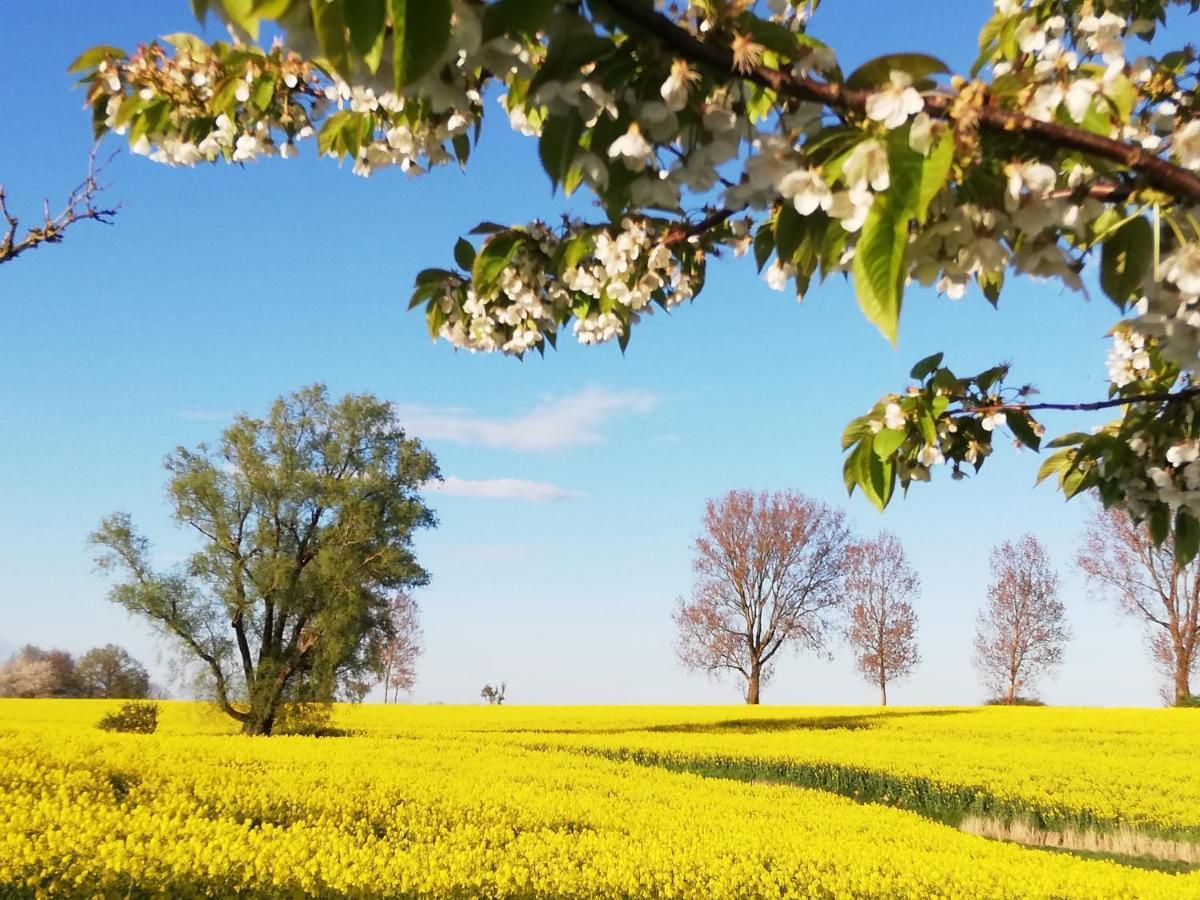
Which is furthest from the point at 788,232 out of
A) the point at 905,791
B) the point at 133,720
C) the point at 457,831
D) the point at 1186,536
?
the point at 133,720

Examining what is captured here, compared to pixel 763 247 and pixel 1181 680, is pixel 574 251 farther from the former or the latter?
pixel 1181 680

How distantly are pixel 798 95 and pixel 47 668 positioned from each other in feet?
178

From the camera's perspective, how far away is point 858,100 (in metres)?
1.21

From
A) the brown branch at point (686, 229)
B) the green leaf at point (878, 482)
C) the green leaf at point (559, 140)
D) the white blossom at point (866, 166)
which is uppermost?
the brown branch at point (686, 229)

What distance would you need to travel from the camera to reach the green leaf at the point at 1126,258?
1386 millimetres

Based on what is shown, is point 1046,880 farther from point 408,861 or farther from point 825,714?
point 825,714

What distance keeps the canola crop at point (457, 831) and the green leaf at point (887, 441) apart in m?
4.44

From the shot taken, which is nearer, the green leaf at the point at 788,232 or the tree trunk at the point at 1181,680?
the green leaf at the point at 788,232

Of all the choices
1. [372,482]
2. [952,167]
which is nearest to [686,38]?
[952,167]

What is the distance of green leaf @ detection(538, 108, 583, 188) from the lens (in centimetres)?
120

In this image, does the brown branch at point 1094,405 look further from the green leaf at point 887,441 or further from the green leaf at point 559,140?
the green leaf at point 559,140

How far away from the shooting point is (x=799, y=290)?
5.50 feet

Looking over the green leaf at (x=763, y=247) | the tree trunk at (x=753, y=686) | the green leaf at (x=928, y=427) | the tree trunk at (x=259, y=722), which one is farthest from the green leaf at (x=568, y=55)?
the tree trunk at (x=753, y=686)

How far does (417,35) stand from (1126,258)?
1124mm
